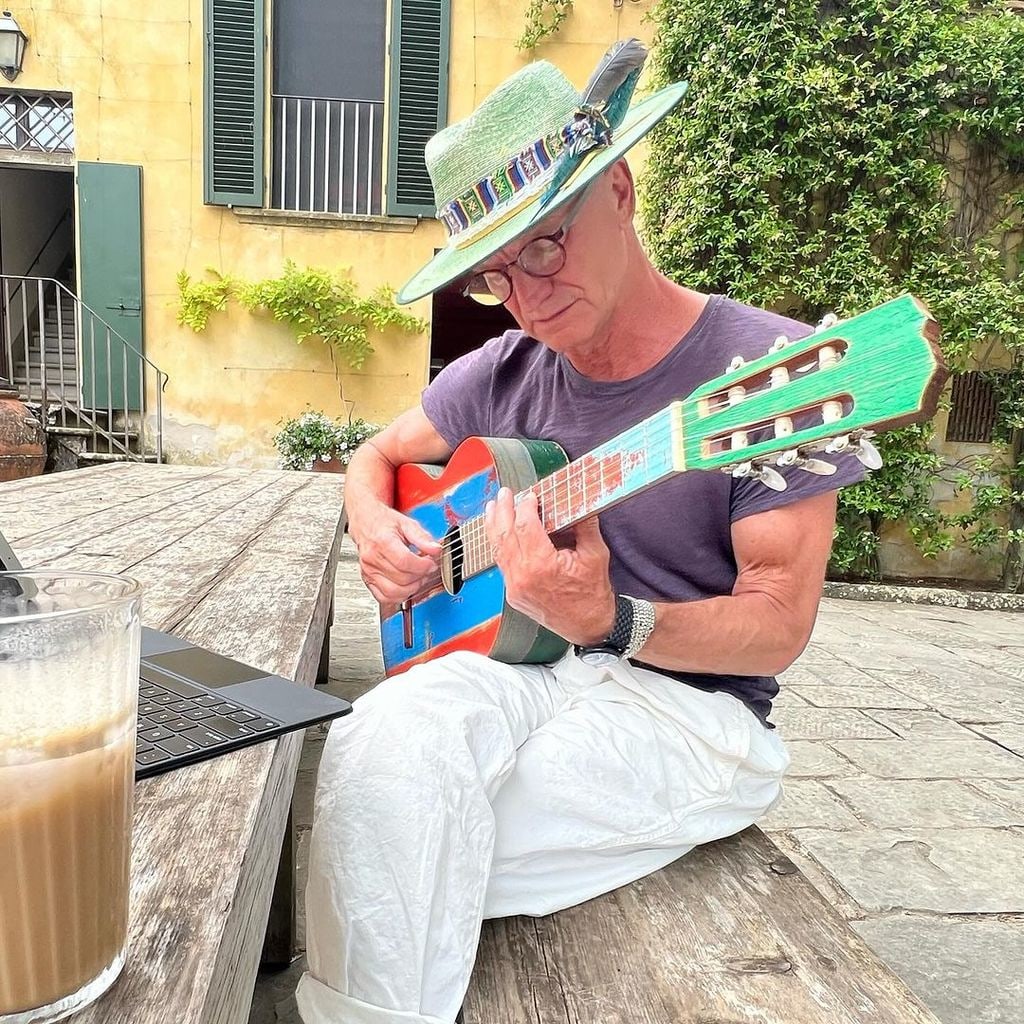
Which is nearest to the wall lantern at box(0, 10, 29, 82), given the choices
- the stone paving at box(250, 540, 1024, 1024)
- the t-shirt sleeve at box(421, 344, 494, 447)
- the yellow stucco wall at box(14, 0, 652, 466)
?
the yellow stucco wall at box(14, 0, 652, 466)

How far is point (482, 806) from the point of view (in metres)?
0.92

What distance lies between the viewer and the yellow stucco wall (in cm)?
619

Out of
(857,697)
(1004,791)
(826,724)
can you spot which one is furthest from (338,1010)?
(857,697)

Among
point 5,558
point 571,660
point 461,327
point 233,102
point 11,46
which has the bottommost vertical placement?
point 571,660

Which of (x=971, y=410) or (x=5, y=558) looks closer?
(x=5, y=558)

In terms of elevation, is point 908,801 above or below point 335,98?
below

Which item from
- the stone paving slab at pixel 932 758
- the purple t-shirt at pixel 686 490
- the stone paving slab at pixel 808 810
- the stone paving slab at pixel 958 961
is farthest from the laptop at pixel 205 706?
the stone paving slab at pixel 932 758

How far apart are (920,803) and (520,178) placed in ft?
6.97

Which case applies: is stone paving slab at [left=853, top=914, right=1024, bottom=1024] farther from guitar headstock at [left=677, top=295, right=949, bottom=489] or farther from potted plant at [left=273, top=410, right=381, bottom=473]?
potted plant at [left=273, top=410, right=381, bottom=473]

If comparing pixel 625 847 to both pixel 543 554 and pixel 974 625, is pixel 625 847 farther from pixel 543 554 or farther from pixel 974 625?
pixel 974 625

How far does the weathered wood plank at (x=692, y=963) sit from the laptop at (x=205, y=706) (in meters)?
0.34

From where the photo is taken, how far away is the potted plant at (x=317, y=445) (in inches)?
242

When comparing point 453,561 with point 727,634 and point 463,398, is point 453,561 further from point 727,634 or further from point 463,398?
point 727,634

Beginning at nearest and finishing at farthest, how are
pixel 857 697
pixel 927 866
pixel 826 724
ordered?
pixel 927 866 → pixel 826 724 → pixel 857 697
